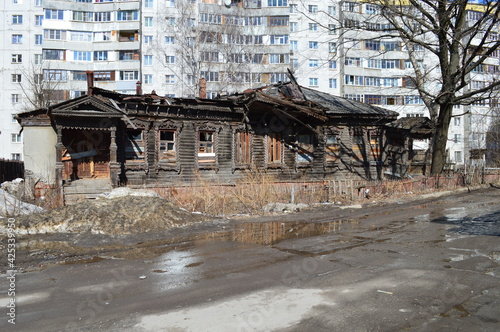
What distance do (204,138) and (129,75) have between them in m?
35.1

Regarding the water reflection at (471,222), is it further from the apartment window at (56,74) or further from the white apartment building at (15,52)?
the white apartment building at (15,52)

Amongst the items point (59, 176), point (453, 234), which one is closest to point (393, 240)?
point (453, 234)

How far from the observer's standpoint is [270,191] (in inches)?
674

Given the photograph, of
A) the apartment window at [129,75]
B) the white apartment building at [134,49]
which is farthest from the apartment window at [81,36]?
the apartment window at [129,75]

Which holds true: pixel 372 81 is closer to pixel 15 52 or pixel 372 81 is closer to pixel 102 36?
pixel 102 36

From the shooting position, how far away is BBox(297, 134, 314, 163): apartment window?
80.9ft

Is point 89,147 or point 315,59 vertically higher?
point 315,59

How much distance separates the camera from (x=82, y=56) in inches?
2082

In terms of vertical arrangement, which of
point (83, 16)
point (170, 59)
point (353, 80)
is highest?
point (83, 16)

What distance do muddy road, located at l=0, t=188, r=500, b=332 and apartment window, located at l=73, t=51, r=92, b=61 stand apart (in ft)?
159

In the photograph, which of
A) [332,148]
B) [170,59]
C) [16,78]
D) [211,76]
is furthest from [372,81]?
[16,78]

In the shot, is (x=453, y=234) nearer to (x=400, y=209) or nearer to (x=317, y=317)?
(x=400, y=209)

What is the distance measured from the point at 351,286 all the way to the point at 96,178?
16.7 metres

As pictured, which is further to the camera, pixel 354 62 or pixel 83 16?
pixel 354 62
